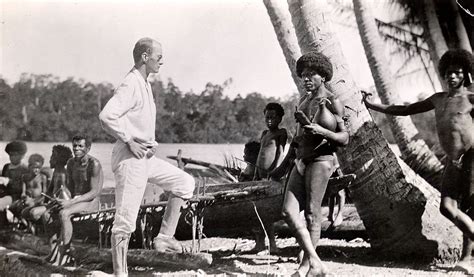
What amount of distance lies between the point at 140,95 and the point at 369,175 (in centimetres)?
232

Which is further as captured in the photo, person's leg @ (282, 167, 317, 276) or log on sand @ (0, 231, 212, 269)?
log on sand @ (0, 231, 212, 269)

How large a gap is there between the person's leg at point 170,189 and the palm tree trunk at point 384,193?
5.28ft

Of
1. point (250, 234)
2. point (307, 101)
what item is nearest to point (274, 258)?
point (250, 234)

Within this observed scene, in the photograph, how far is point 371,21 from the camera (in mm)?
7898

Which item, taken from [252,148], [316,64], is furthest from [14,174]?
[316,64]

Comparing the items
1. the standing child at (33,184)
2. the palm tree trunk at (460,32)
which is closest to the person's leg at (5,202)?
the standing child at (33,184)

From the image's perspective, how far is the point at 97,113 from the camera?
9453mm

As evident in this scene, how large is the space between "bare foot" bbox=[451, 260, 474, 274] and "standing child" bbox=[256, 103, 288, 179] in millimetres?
2222

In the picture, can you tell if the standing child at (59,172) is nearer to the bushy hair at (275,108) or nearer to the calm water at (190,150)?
the calm water at (190,150)

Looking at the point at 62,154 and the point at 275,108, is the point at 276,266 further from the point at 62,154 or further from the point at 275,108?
the point at 62,154

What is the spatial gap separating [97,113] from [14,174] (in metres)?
3.33

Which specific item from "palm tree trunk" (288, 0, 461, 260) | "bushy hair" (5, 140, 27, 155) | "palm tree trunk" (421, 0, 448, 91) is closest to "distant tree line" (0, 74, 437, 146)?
"bushy hair" (5, 140, 27, 155)

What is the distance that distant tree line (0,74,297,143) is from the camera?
780 cm

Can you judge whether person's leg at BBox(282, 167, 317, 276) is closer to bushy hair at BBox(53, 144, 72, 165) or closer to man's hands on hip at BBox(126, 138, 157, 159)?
man's hands on hip at BBox(126, 138, 157, 159)
